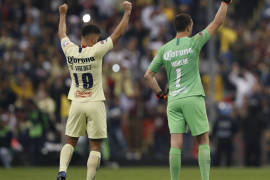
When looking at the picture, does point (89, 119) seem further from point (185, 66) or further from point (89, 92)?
point (185, 66)

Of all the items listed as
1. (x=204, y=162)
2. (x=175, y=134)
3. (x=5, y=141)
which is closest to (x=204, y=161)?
(x=204, y=162)

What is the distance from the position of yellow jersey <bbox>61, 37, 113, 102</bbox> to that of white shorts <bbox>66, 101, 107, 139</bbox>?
0.32 feet

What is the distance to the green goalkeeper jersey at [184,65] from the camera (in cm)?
1108

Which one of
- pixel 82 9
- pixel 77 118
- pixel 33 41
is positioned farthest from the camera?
pixel 82 9

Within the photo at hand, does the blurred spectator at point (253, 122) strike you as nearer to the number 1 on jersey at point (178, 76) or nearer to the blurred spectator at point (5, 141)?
the blurred spectator at point (5, 141)

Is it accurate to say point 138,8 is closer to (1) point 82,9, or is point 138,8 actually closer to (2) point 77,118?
(1) point 82,9

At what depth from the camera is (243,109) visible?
885 inches

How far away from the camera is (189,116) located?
11.0m

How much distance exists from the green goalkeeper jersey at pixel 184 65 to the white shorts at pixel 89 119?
1074 millimetres

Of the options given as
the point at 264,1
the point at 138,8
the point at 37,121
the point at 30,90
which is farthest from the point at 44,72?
the point at 264,1

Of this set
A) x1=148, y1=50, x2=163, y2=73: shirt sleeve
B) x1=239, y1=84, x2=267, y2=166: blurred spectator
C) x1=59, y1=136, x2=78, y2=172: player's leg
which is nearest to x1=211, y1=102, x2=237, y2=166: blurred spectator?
x1=239, y1=84, x2=267, y2=166: blurred spectator

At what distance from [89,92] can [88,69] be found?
344 mm

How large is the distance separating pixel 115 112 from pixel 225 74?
147 inches

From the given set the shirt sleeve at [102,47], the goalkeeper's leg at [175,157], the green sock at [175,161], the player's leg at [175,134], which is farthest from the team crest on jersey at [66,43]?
the green sock at [175,161]
